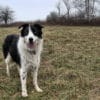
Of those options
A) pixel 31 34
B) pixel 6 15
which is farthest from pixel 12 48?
pixel 6 15

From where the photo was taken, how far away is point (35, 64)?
263 inches

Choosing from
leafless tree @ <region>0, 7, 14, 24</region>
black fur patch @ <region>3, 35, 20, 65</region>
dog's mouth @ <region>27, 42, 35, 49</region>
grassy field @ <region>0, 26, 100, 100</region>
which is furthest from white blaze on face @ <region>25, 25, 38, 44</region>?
leafless tree @ <region>0, 7, 14, 24</region>

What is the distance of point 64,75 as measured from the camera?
25.7 feet

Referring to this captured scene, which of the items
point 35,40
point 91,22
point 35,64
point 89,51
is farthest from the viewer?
point 91,22

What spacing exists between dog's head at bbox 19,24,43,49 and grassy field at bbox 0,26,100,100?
1160mm

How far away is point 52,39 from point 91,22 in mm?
10962

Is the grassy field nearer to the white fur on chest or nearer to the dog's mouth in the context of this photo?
the white fur on chest

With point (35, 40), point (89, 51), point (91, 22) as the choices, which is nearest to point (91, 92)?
point (35, 40)

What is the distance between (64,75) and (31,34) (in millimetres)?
2067

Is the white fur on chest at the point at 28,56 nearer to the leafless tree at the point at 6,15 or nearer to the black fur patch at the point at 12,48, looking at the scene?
the black fur patch at the point at 12,48

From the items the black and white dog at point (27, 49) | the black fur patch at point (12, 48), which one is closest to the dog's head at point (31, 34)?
the black and white dog at point (27, 49)

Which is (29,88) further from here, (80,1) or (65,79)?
(80,1)

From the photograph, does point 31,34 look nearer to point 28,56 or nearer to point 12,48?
point 28,56

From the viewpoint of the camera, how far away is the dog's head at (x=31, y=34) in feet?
20.1
